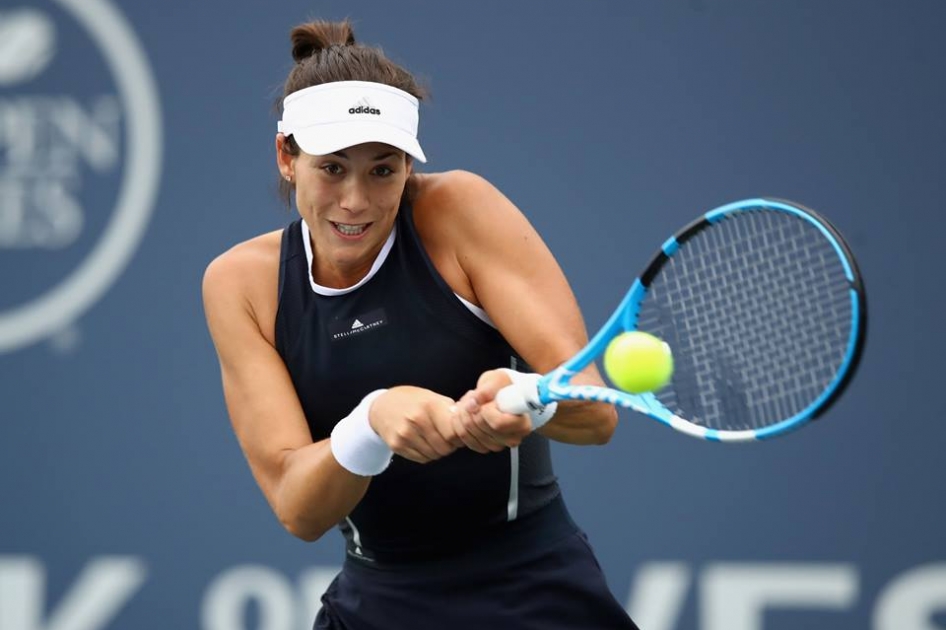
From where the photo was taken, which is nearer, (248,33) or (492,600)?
(492,600)

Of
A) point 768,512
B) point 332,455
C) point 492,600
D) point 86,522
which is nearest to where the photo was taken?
point 332,455

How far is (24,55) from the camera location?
4.70 metres

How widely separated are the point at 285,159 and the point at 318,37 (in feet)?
0.80

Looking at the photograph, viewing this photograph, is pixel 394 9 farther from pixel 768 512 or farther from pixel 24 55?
pixel 768 512

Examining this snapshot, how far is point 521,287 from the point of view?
8.66ft

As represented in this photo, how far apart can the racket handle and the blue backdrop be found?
2146 mm

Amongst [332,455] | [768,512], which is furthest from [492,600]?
[768,512]

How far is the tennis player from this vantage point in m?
2.64

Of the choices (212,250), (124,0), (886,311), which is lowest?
(886,311)

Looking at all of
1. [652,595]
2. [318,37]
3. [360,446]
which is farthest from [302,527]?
[652,595]

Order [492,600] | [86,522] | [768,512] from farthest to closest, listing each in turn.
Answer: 1. [86,522]
2. [768,512]
3. [492,600]

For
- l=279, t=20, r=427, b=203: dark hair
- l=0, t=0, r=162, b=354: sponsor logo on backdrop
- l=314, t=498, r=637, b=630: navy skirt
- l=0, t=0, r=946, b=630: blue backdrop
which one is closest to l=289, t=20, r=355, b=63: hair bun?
l=279, t=20, r=427, b=203: dark hair

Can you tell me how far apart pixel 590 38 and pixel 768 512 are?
56.7 inches

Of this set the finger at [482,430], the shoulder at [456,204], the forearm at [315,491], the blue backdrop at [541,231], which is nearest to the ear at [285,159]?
the shoulder at [456,204]
